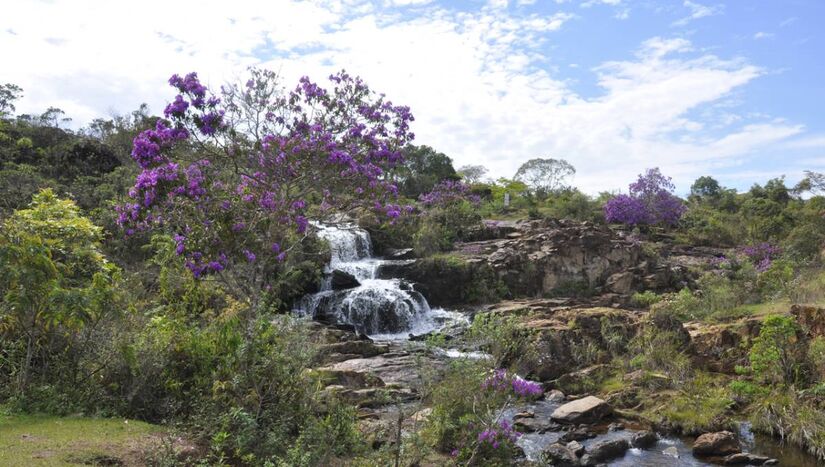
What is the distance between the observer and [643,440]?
10.9 metres

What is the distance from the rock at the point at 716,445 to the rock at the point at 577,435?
6.01 feet

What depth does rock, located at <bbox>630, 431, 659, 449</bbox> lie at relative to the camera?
10.8 m

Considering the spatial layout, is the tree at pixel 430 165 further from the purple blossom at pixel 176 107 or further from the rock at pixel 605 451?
the purple blossom at pixel 176 107

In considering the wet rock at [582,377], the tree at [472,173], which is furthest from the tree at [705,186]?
the wet rock at [582,377]

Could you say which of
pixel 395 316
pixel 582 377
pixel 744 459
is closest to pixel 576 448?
pixel 744 459

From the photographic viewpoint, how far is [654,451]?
10.6 m

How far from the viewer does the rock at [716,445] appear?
10328 millimetres

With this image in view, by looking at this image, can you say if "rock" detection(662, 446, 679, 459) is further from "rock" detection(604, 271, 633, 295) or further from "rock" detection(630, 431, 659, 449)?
"rock" detection(604, 271, 633, 295)

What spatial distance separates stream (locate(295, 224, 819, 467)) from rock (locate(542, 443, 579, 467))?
313 mm

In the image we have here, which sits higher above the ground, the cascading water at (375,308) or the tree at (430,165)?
the tree at (430,165)

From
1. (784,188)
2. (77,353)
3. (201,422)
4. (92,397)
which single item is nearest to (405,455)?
(201,422)

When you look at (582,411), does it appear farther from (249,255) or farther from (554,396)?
(249,255)

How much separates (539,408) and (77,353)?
9214 millimetres

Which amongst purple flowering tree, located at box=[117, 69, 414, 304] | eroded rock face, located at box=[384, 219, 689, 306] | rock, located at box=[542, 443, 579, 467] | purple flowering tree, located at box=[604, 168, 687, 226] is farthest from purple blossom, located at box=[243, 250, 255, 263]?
purple flowering tree, located at box=[604, 168, 687, 226]
